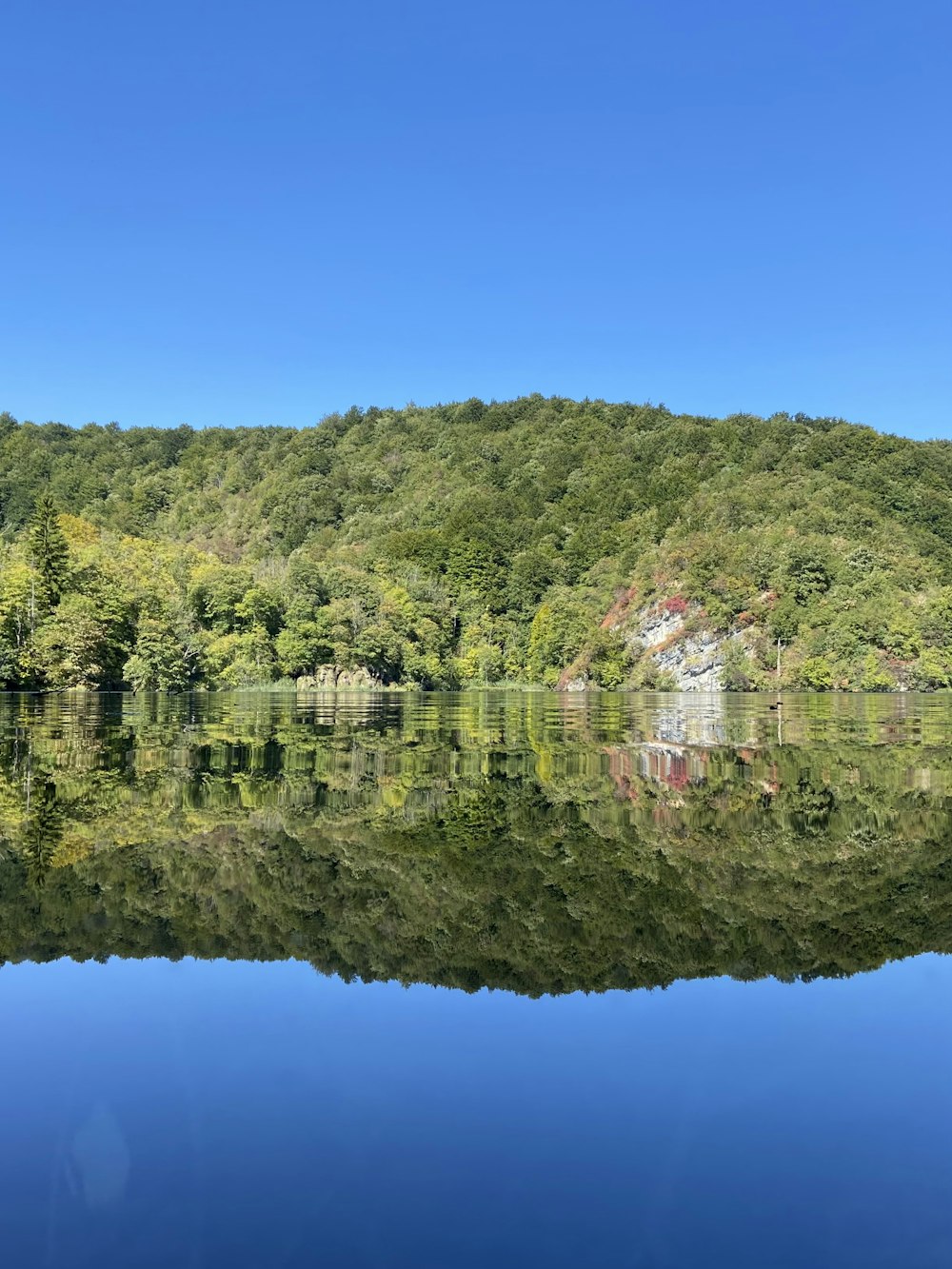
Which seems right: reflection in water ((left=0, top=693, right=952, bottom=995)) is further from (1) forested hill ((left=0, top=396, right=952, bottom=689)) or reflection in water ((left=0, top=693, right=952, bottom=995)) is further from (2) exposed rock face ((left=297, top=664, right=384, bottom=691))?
(2) exposed rock face ((left=297, top=664, right=384, bottom=691))

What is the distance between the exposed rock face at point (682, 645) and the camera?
423 feet

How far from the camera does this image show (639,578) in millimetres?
149875

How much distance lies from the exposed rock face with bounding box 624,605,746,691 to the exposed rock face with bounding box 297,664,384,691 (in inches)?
1555

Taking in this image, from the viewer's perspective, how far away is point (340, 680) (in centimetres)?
11531

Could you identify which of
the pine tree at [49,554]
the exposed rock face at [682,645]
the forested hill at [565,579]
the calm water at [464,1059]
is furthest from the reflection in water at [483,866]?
the exposed rock face at [682,645]

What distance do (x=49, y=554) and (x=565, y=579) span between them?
334 feet

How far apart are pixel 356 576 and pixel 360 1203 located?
127 m

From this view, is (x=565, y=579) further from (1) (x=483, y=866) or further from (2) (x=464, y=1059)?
(2) (x=464, y=1059)

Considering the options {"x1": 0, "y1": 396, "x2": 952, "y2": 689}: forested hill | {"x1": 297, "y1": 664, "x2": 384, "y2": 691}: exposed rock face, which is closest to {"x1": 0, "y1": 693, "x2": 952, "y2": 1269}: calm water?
{"x1": 0, "y1": 396, "x2": 952, "y2": 689}: forested hill

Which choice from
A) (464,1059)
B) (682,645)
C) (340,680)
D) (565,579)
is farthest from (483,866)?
(565,579)

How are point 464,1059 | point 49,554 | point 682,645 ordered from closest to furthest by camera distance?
1. point 464,1059
2. point 49,554
3. point 682,645

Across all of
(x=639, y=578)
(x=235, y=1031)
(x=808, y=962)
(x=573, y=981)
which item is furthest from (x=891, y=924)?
(x=639, y=578)

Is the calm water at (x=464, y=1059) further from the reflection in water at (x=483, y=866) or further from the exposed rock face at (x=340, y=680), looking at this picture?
the exposed rock face at (x=340, y=680)

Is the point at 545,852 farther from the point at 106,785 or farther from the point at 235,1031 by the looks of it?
the point at 106,785
